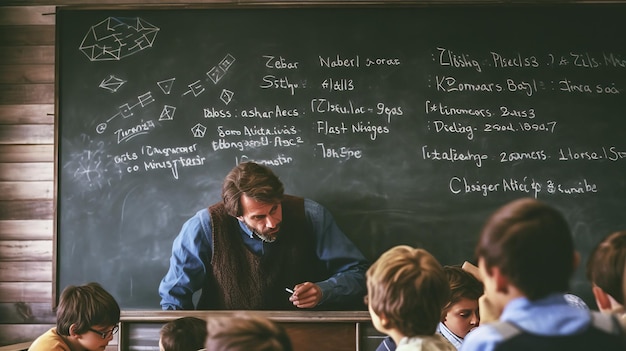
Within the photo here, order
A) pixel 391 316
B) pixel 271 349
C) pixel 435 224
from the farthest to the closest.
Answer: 1. pixel 435 224
2. pixel 391 316
3. pixel 271 349

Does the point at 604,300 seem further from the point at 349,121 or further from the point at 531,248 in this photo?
the point at 349,121

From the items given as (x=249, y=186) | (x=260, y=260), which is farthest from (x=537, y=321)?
(x=260, y=260)

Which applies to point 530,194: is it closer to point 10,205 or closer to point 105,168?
point 105,168

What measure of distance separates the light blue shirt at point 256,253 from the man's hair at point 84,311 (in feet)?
3.15

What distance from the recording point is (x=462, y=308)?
2.67 metres

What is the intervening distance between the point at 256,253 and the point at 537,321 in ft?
8.09

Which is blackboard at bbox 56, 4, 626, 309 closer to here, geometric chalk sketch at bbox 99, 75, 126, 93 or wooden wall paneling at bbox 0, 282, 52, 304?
geometric chalk sketch at bbox 99, 75, 126, 93

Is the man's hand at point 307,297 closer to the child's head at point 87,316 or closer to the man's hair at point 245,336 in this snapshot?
the child's head at point 87,316

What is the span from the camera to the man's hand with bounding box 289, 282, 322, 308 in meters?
3.60

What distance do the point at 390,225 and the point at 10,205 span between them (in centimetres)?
203

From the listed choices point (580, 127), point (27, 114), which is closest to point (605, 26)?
point (580, 127)

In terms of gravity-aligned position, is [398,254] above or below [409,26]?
below

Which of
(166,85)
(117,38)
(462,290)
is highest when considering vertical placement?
(117,38)

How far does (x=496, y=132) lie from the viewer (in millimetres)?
3850
